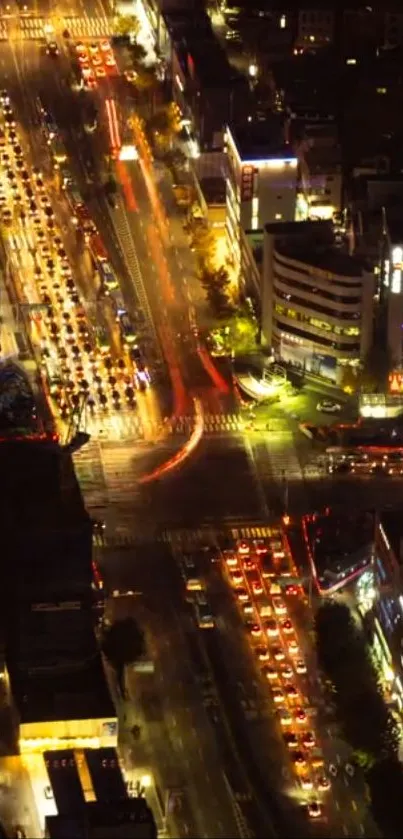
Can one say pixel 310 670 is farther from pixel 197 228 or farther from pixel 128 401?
pixel 197 228

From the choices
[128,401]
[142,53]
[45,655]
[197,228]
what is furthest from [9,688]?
[142,53]

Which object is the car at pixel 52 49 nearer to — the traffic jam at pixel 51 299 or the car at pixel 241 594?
the traffic jam at pixel 51 299

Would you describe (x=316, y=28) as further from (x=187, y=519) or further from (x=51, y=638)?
(x=51, y=638)

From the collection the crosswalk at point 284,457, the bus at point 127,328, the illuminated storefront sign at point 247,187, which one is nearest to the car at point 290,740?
the crosswalk at point 284,457

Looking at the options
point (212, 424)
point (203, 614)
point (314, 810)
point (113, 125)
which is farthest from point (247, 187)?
point (314, 810)

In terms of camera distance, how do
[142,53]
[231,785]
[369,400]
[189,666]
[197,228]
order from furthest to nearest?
[142,53] → [197,228] → [369,400] → [189,666] → [231,785]

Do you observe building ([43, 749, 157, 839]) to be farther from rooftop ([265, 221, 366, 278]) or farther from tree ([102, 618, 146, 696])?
rooftop ([265, 221, 366, 278])

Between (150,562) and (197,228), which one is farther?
(197,228)
